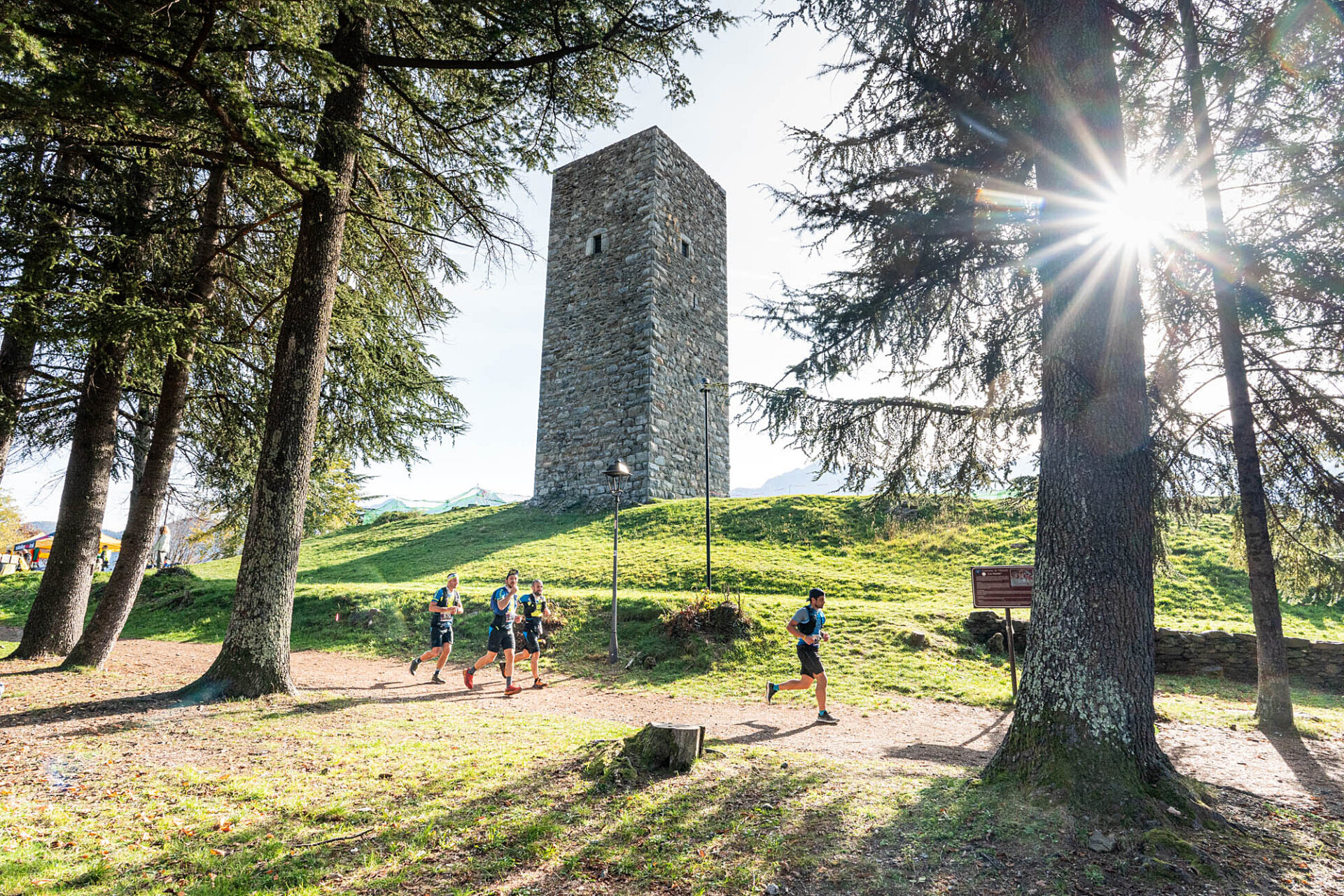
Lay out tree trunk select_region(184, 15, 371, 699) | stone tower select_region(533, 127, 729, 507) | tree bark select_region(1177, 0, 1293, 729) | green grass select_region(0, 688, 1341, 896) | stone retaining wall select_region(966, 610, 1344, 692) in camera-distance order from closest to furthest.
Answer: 1. green grass select_region(0, 688, 1341, 896)
2. tree trunk select_region(184, 15, 371, 699)
3. tree bark select_region(1177, 0, 1293, 729)
4. stone retaining wall select_region(966, 610, 1344, 692)
5. stone tower select_region(533, 127, 729, 507)

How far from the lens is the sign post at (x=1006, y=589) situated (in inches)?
325

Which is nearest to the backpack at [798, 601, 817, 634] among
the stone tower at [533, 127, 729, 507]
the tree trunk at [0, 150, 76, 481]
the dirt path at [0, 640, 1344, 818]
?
the dirt path at [0, 640, 1344, 818]

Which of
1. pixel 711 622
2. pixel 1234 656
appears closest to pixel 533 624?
pixel 711 622

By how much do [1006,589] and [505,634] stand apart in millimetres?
6818

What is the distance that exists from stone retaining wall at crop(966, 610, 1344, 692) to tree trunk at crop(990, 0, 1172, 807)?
20.7 ft

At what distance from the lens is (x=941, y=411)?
6.32 m

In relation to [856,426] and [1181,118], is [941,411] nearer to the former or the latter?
[856,426]

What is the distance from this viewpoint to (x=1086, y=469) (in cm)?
Answer: 446

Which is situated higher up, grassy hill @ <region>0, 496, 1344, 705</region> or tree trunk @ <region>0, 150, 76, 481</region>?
tree trunk @ <region>0, 150, 76, 481</region>

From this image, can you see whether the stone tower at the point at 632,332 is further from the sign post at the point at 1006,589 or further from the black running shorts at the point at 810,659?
the black running shorts at the point at 810,659

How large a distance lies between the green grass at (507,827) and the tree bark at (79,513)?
4388 millimetres

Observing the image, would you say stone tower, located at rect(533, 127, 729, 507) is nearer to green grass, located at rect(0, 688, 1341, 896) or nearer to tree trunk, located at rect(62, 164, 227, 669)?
tree trunk, located at rect(62, 164, 227, 669)

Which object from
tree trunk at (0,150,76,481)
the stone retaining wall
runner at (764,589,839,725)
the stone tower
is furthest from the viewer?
the stone tower

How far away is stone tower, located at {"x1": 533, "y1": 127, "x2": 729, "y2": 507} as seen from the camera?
70.6 ft
